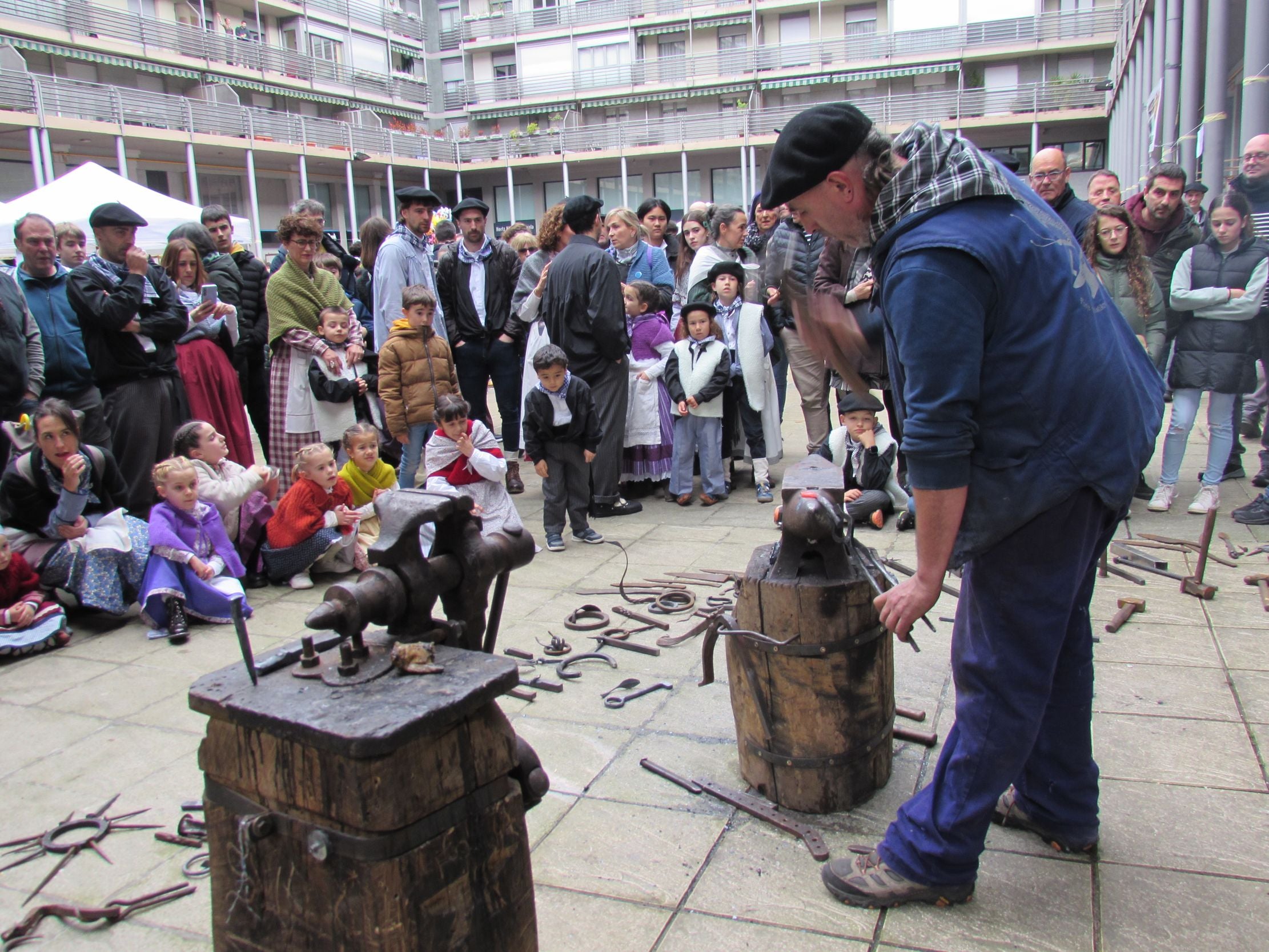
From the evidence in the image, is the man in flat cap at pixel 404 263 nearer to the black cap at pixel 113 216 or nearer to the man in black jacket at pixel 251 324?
the man in black jacket at pixel 251 324

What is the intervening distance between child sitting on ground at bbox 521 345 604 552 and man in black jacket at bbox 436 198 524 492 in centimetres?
150

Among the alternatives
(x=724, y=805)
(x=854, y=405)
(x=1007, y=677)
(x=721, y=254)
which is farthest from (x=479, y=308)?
(x=1007, y=677)

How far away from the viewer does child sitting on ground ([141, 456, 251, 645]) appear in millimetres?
4867

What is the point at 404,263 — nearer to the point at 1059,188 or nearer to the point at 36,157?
the point at 1059,188

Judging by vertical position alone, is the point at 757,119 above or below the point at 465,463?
above

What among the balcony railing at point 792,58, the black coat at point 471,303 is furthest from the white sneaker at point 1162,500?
the balcony railing at point 792,58

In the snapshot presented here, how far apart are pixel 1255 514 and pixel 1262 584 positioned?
1.42m

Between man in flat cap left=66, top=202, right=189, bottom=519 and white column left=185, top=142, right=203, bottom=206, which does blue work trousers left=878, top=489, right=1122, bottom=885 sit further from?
white column left=185, top=142, right=203, bottom=206

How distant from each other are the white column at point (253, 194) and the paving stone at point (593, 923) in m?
30.4

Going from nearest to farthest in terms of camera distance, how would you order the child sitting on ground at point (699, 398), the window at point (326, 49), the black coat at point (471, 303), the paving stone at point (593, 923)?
the paving stone at point (593, 923), the child sitting on ground at point (699, 398), the black coat at point (471, 303), the window at point (326, 49)

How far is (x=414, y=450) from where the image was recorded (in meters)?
6.82

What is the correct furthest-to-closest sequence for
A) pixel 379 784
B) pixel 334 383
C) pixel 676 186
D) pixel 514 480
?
pixel 676 186, pixel 514 480, pixel 334 383, pixel 379 784

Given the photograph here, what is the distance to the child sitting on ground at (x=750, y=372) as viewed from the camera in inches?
283

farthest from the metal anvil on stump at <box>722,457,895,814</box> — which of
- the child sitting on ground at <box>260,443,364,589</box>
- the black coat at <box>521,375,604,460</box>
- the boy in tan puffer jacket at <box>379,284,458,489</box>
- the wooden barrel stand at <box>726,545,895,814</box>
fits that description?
the boy in tan puffer jacket at <box>379,284,458,489</box>
